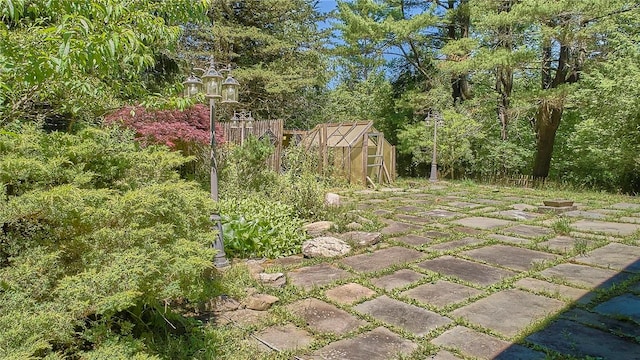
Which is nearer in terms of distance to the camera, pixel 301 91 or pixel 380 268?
pixel 380 268

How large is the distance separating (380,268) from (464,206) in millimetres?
4134

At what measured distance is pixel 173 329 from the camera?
2.31 meters

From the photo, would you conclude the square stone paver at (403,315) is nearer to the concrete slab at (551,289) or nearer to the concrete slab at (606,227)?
the concrete slab at (551,289)

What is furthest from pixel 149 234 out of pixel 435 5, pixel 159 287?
pixel 435 5

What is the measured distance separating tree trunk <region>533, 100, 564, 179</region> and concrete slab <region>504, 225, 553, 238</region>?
6.58m

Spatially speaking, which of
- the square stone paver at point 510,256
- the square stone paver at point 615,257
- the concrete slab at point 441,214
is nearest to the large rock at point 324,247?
the square stone paver at point 510,256

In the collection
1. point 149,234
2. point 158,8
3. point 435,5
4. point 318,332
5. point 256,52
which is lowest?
point 318,332

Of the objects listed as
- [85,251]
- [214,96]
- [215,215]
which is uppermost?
[214,96]

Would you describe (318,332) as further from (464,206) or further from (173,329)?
(464,206)

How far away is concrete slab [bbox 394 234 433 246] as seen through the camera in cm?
457

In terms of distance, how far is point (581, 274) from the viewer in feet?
11.4

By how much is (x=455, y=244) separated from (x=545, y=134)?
858 cm

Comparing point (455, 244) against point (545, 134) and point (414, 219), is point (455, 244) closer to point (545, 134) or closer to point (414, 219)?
point (414, 219)

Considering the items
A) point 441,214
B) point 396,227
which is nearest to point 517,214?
point 441,214
